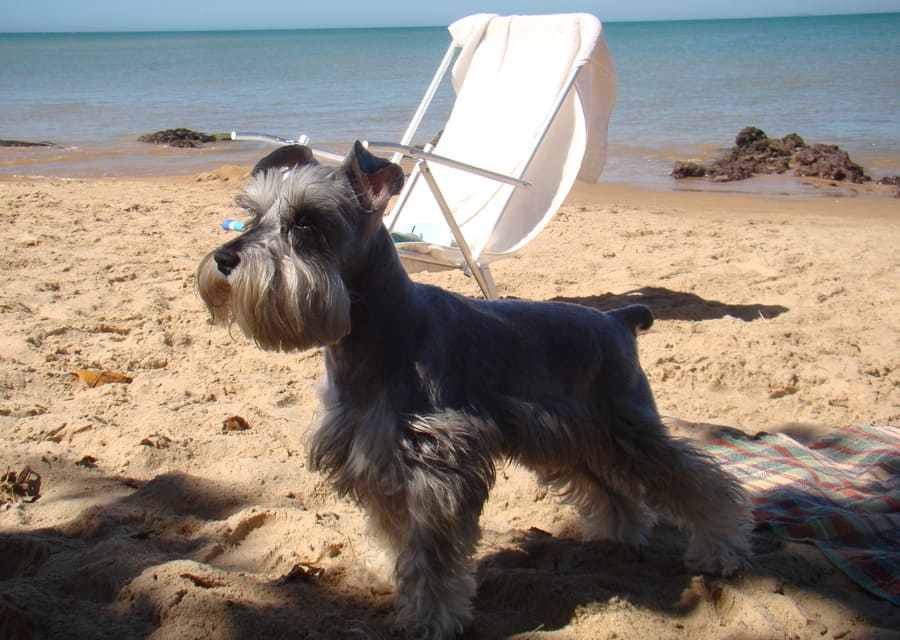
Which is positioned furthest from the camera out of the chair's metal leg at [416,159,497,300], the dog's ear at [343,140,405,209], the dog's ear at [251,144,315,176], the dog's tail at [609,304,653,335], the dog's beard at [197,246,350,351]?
the chair's metal leg at [416,159,497,300]

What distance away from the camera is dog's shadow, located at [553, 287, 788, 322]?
20.1 feet

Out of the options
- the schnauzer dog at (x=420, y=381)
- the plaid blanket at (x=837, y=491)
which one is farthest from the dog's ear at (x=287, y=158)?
the plaid blanket at (x=837, y=491)

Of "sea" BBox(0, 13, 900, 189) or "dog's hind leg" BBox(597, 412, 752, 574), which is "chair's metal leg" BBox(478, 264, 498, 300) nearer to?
"dog's hind leg" BBox(597, 412, 752, 574)

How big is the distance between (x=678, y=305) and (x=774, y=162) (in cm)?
797

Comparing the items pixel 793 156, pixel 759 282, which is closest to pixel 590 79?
pixel 759 282

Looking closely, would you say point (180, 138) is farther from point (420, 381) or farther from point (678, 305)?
point (420, 381)

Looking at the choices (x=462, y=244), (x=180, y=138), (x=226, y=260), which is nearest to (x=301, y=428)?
(x=226, y=260)

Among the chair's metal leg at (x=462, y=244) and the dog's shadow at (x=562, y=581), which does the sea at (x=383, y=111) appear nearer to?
the chair's metal leg at (x=462, y=244)

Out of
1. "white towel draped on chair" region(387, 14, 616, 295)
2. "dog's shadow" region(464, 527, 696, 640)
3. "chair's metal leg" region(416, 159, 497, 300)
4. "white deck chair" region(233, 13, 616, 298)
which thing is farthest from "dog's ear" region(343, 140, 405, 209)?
"white towel draped on chair" region(387, 14, 616, 295)

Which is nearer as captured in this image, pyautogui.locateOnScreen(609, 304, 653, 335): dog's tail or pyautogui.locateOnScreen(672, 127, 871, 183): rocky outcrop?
pyautogui.locateOnScreen(609, 304, 653, 335): dog's tail

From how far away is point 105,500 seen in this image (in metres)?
3.41

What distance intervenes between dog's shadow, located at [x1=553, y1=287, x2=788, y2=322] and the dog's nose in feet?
13.6

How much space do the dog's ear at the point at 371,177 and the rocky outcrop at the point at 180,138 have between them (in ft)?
49.9

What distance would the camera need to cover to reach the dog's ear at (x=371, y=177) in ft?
8.32
